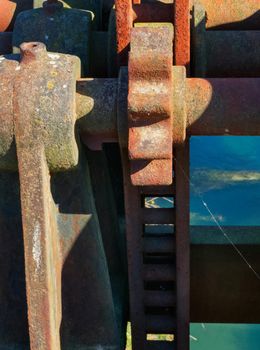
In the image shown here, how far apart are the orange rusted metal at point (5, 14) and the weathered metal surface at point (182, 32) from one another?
1033 millimetres

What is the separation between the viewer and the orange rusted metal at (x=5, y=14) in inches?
115

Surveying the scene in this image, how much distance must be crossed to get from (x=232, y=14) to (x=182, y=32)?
0.54m

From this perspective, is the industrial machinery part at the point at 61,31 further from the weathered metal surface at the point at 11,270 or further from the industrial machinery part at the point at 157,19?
the weathered metal surface at the point at 11,270

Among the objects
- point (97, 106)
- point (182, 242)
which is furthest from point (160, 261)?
point (97, 106)

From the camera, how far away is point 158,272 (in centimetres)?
271

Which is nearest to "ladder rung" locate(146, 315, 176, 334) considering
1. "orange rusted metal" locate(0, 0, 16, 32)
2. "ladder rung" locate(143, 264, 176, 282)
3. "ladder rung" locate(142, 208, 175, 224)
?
"ladder rung" locate(143, 264, 176, 282)

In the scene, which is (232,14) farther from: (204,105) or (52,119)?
(52,119)

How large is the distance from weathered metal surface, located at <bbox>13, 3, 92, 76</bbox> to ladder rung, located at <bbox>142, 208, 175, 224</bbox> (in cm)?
64

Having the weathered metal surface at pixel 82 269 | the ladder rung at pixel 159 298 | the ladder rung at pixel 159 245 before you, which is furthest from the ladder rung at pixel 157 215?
the ladder rung at pixel 159 298

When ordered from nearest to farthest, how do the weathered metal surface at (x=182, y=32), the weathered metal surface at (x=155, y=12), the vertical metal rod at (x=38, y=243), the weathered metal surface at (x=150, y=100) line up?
1. the weathered metal surface at (x=150, y=100)
2. the vertical metal rod at (x=38, y=243)
3. the weathered metal surface at (x=182, y=32)
4. the weathered metal surface at (x=155, y=12)

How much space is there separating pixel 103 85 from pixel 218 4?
2.71 feet

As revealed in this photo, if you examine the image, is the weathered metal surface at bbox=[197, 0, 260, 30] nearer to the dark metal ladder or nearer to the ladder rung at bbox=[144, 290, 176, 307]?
the dark metal ladder

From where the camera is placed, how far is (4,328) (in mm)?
2535

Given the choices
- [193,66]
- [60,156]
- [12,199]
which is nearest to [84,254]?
[12,199]
